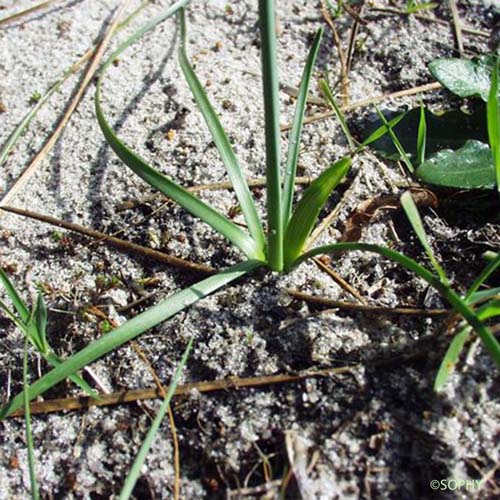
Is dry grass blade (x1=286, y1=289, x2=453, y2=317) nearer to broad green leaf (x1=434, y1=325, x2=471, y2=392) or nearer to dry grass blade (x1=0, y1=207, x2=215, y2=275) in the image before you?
broad green leaf (x1=434, y1=325, x2=471, y2=392)

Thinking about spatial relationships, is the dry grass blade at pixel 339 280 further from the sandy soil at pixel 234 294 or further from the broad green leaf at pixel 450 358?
the broad green leaf at pixel 450 358

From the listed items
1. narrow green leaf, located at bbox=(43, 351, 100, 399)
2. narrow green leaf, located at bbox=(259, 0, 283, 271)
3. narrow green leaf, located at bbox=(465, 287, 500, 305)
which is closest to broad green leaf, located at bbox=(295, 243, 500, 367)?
narrow green leaf, located at bbox=(465, 287, 500, 305)

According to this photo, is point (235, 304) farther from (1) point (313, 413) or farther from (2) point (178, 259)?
(1) point (313, 413)

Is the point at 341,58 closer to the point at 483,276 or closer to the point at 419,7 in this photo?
the point at 419,7

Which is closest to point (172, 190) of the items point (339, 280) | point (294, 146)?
point (294, 146)

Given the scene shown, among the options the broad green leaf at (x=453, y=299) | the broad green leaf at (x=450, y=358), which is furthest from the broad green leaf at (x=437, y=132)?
the broad green leaf at (x=450, y=358)

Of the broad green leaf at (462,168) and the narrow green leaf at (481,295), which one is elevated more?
the broad green leaf at (462,168)
